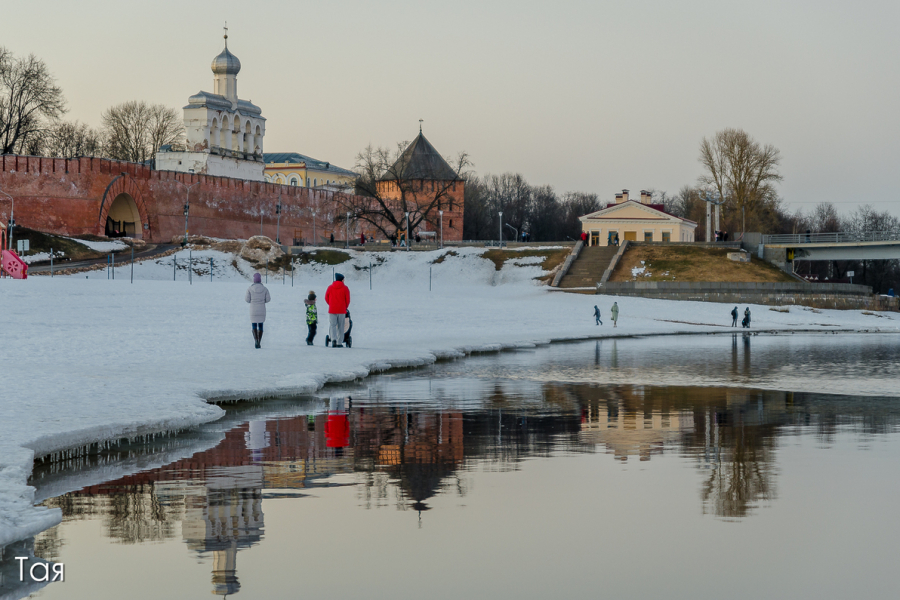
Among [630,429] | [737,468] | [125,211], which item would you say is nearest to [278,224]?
[125,211]

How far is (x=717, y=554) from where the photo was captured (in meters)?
4.60

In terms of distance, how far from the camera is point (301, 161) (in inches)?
4370

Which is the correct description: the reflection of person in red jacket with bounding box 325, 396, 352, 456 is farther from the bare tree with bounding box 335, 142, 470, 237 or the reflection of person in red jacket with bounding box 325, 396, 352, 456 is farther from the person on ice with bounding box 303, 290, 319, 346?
the bare tree with bounding box 335, 142, 470, 237

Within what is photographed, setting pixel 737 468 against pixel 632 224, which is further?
pixel 632 224

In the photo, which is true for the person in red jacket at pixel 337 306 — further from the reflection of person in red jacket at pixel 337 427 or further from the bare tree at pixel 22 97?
the bare tree at pixel 22 97

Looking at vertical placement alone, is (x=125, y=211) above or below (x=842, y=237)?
above

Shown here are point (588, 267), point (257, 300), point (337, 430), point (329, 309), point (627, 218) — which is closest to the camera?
point (337, 430)

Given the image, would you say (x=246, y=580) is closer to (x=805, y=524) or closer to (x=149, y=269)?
(x=805, y=524)

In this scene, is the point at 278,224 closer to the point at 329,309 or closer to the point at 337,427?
the point at 329,309

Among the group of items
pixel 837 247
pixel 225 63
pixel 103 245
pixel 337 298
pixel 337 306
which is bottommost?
pixel 337 306

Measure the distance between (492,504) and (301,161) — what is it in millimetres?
107984

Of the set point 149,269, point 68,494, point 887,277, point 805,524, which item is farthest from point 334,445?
point 887,277

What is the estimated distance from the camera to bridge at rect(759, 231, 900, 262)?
56406 mm

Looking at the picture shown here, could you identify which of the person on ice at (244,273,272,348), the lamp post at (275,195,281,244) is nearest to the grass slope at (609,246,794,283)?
the lamp post at (275,195,281,244)
